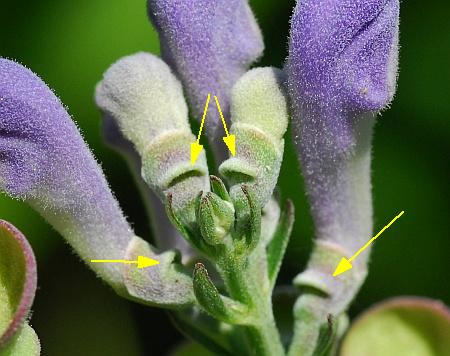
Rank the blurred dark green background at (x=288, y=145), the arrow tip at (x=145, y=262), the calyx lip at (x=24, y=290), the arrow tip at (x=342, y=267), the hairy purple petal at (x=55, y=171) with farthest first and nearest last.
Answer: the blurred dark green background at (x=288, y=145) → the arrow tip at (x=342, y=267) → the arrow tip at (x=145, y=262) → the hairy purple petal at (x=55, y=171) → the calyx lip at (x=24, y=290)

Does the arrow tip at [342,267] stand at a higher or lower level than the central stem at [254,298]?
lower

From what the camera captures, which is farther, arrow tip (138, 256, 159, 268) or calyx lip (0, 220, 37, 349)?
arrow tip (138, 256, 159, 268)

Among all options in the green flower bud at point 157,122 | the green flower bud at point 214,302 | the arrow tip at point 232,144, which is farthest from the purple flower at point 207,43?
the green flower bud at point 214,302

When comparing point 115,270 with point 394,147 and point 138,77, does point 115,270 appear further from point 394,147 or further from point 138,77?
point 394,147

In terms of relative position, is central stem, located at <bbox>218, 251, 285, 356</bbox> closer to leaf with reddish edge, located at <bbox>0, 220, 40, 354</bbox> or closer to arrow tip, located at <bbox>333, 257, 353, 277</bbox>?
arrow tip, located at <bbox>333, 257, 353, 277</bbox>

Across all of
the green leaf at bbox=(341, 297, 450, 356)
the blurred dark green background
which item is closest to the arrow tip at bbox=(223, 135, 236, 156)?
the green leaf at bbox=(341, 297, 450, 356)

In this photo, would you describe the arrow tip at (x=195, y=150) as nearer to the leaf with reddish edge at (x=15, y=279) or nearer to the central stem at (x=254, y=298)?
the central stem at (x=254, y=298)

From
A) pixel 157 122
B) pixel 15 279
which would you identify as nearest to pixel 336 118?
pixel 157 122

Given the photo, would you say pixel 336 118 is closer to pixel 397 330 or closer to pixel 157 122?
pixel 157 122
